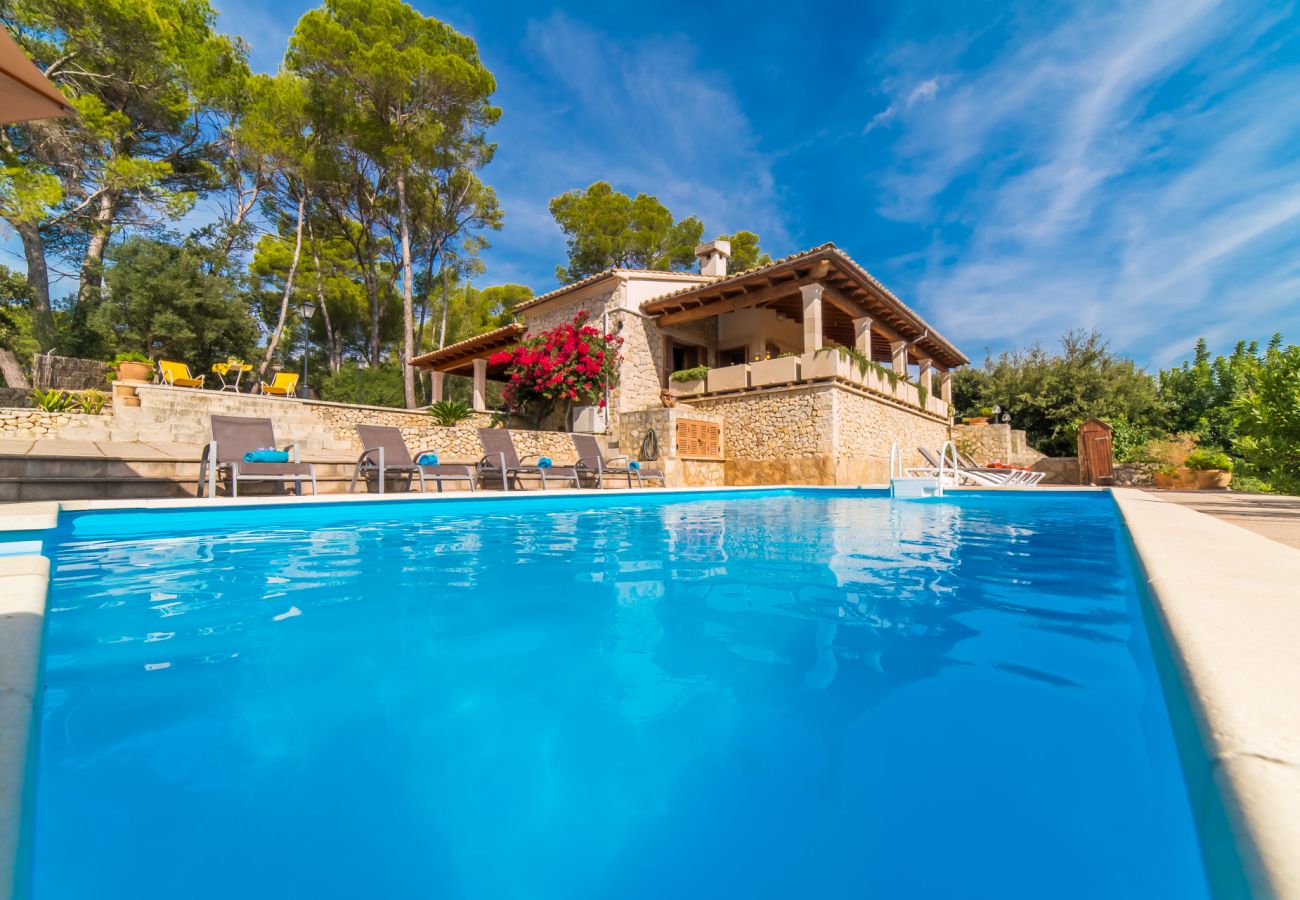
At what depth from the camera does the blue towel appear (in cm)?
645

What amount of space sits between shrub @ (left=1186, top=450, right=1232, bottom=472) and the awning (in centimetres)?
2152

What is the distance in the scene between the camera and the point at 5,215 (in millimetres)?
10641

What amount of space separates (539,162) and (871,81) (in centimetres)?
1215

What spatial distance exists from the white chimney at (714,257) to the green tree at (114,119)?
15.5 m

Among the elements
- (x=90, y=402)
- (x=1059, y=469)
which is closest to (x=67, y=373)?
(x=90, y=402)

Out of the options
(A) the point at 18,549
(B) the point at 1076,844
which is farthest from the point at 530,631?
(A) the point at 18,549

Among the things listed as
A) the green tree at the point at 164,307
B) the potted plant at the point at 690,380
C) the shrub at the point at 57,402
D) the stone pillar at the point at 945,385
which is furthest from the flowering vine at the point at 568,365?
the stone pillar at the point at 945,385

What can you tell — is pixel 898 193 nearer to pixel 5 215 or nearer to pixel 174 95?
pixel 174 95

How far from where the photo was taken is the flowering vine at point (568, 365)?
13.5 meters

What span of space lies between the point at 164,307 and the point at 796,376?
17923 mm

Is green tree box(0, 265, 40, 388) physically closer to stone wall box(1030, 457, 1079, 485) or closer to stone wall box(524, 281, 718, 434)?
stone wall box(524, 281, 718, 434)

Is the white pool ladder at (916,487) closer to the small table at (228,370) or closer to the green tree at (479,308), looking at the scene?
the small table at (228,370)

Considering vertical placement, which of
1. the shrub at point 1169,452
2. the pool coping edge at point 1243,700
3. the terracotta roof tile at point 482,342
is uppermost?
the terracotta roof tile at point 482,342

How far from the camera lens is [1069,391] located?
64.9ft
